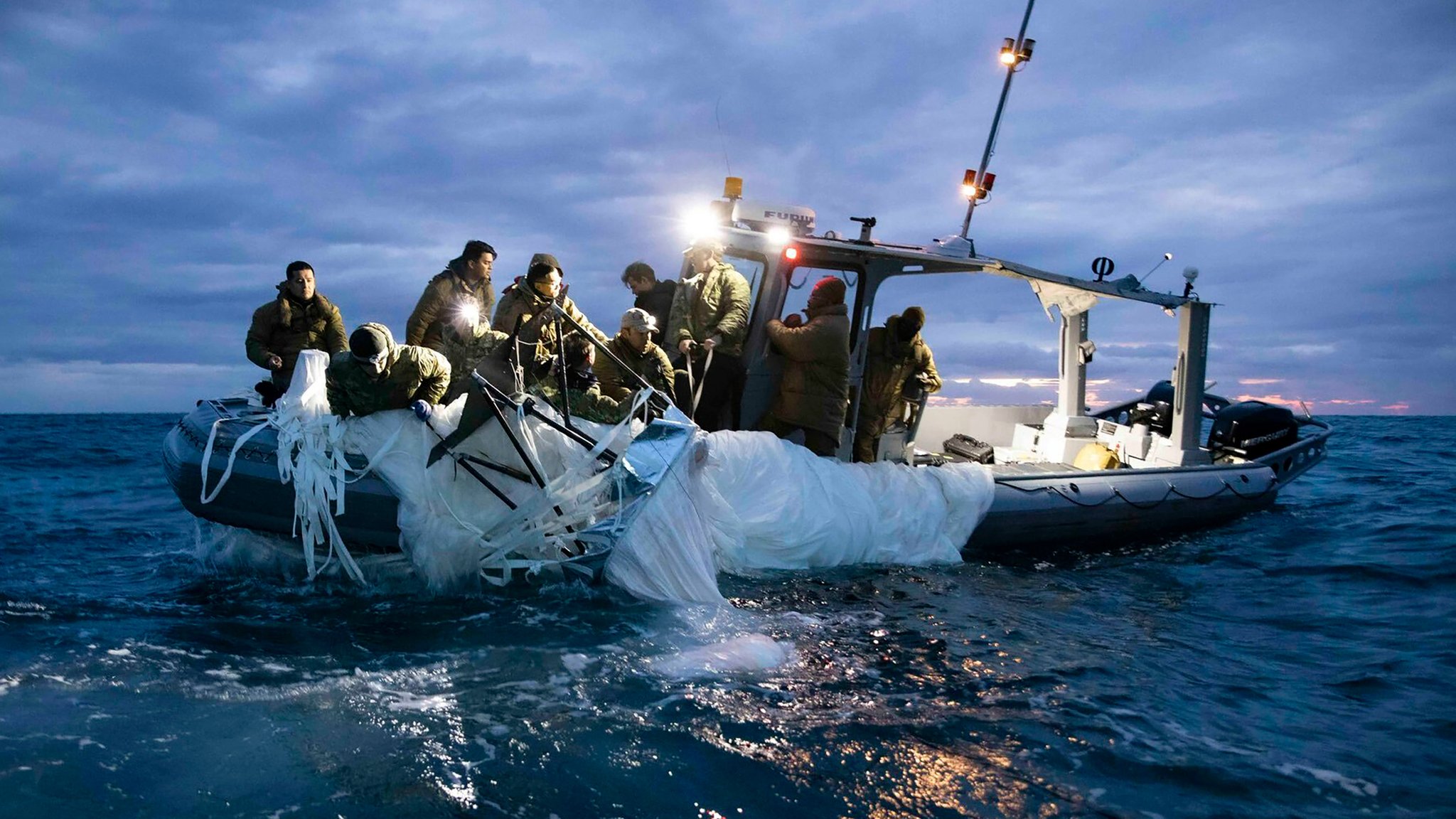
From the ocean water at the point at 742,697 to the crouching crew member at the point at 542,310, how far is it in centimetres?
148

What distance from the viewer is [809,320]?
6633 millimetres

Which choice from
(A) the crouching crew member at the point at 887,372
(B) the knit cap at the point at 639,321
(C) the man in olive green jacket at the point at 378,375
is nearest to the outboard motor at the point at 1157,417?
(A) the crouching crew member at the point at 887,372

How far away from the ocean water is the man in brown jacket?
3.91ft

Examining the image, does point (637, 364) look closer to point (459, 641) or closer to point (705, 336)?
point (705, 336)

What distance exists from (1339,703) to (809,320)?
12.9 feet

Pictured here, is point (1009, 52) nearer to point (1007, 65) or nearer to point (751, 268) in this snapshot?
point (1007, 65)

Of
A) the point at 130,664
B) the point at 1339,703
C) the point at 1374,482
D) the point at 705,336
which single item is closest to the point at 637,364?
the point at 705,336

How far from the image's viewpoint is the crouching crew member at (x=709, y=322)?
21.2ft

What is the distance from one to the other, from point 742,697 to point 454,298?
3.82 metres

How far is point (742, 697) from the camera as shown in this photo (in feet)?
12.8

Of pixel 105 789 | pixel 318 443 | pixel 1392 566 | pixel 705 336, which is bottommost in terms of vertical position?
pixel 105 789

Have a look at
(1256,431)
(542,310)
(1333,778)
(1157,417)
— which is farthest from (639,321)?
(1256,431)

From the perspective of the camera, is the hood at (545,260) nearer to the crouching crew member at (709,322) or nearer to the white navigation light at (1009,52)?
the crouching crew member at (709,322)

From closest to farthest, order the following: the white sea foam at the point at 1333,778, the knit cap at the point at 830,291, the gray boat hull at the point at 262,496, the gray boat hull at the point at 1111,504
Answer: the white sea foam at the point at 1333,778 → the gray boat hull at the point at 262,496 → the knit cap at the point at 830,291 → the gray boat hull at the point at 1111,504
